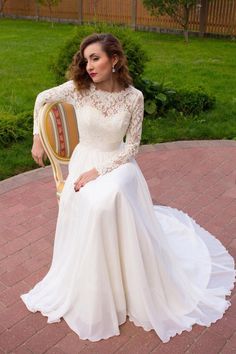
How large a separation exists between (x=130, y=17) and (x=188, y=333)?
16.0 m

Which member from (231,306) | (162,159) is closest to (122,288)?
(231,306)

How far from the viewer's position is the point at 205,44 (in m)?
13.7

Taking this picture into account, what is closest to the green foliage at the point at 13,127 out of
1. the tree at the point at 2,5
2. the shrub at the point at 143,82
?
the shrub at the point at 143,82

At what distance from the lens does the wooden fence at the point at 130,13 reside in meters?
14.9

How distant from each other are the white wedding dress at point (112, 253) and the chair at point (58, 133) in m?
0.09

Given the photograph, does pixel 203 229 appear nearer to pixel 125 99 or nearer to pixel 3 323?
pixel 125 99

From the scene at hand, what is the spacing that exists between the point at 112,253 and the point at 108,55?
134 centimetres

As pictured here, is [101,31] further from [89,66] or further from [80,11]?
[80,11]

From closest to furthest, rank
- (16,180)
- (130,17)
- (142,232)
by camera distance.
Answer: (142,232) → (16,180) → (130,17)

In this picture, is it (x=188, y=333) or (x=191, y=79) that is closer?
(x=188, y=333)

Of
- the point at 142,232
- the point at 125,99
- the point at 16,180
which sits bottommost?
the point at 16,180

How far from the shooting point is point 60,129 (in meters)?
3.51

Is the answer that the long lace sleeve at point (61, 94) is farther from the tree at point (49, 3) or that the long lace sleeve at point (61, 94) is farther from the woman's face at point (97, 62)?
the tree at point (49, 3)

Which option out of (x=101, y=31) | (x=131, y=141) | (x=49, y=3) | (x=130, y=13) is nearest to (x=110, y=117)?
(x=131, y=141)
